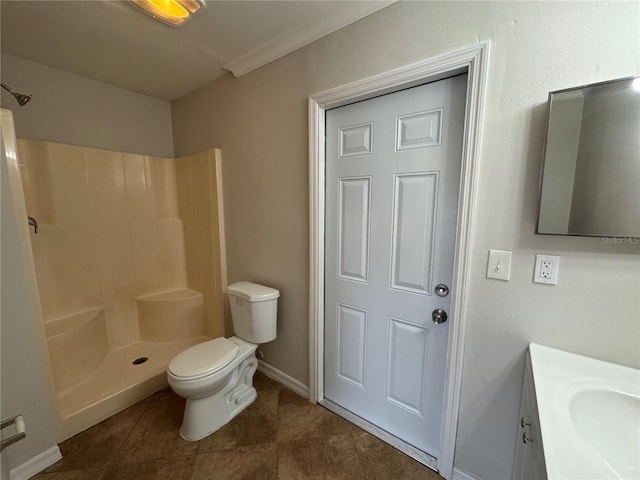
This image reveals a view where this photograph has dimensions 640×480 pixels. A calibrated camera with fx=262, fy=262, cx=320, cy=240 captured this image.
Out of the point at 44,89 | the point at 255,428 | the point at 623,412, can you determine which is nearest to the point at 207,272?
the point at 255,428

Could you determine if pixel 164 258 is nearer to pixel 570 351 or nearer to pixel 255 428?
pixel 255 428

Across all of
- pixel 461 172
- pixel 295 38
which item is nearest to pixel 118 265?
pixel 295 38

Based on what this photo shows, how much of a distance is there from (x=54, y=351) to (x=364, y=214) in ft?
7.11

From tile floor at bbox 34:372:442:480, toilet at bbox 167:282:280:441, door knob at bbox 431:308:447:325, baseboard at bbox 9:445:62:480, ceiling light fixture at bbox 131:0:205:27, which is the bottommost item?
tile floor at bbox 34:372:442:480

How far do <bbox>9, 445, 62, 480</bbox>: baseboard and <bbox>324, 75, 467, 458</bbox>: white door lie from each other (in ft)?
5.16

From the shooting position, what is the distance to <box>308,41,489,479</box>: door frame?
1.02m

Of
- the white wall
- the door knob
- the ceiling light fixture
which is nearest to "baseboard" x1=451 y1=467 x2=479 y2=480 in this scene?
the door knob

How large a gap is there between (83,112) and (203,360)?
2124 mm

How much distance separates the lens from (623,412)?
0.72 meters

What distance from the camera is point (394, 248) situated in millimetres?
1376

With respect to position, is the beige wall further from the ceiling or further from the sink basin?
the sink basin

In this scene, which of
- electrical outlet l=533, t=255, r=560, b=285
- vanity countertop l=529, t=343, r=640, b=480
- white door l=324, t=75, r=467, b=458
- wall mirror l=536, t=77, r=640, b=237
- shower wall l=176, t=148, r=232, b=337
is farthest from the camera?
shower wall l=176, t=148, r=232, b=337

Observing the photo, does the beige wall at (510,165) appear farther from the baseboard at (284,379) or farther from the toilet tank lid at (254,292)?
the baseboard at (284,379)

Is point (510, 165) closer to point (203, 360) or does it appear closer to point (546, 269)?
point (546, 269)
